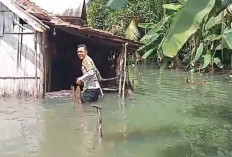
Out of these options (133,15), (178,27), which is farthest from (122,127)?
(133,15)

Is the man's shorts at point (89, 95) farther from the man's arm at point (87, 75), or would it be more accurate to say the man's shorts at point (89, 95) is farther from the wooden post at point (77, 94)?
the man's arm at point (87, 75)

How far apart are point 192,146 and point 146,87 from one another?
9691 mm

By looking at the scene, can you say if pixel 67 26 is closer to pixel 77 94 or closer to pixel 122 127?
pixel 77 94

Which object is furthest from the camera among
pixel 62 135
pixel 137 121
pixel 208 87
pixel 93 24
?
pixel 93 24

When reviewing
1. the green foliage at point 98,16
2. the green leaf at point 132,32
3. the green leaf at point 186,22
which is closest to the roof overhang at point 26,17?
the green leaf at point 186,22

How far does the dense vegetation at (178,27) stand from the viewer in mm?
5348

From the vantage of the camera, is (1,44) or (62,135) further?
(1,44)

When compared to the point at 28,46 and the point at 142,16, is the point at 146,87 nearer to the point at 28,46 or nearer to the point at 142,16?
the point at 28,46

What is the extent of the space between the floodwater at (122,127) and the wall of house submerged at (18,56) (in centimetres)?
66

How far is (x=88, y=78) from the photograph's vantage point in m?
12.1

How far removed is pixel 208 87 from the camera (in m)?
17.7

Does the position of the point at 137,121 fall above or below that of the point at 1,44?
below

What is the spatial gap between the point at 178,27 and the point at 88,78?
22.7ft

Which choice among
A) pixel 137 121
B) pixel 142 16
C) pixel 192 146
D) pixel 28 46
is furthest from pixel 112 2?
pixel 142 16
